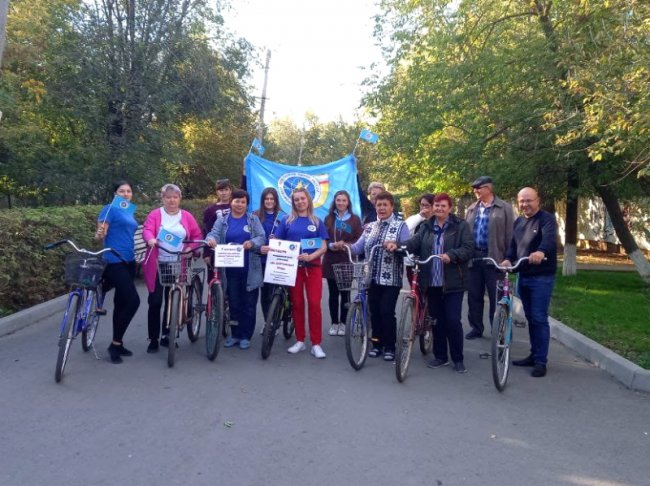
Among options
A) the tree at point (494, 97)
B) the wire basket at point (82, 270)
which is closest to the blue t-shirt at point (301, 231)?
the wire basket at point (82, 270)

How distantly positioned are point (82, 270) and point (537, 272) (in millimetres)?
4455

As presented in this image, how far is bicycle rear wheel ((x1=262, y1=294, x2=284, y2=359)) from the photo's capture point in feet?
22.1

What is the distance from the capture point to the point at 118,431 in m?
4.64

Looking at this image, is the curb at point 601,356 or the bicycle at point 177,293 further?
the bicycle at point 177,293

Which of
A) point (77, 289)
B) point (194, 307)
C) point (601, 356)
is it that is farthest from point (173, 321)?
point (601, 356)

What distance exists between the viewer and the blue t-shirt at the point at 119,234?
21.1 ft

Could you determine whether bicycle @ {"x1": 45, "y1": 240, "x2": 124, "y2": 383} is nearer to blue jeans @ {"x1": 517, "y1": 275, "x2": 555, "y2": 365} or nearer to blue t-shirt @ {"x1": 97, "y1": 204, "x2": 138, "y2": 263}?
blue t-shirt @ {"x1": 97, "y1": 204, "x2": 138, "y2": 263}

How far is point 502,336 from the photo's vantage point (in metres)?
6.08

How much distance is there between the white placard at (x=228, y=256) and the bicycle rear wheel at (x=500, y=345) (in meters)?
2.70

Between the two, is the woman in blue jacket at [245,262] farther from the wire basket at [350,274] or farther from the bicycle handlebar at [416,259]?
the bicycle handlebar at [416,259]

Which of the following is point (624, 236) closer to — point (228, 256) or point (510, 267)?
point (510, 267)

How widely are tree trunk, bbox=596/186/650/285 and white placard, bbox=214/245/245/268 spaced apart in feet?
30.2

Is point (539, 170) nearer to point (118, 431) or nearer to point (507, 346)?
point (507, 346)

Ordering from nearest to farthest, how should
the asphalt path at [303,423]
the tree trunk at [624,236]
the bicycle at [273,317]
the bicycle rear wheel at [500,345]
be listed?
the asphalt path at [303,423], the bicycle rear wheel at [500,345], the bicycle at [273,317], the tree trunk at [624,236]
